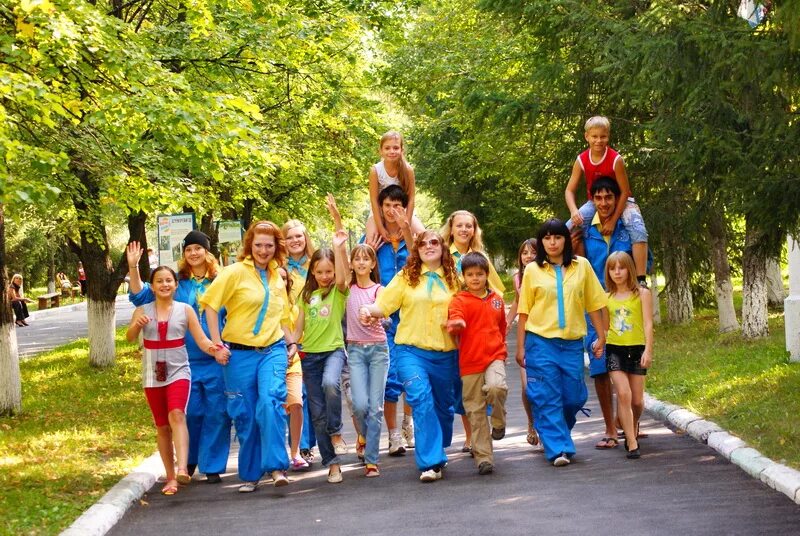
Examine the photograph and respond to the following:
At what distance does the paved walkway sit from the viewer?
31.6 metres

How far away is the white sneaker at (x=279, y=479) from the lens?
895 cm

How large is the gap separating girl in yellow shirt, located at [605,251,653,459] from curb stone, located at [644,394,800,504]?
27.4 inches

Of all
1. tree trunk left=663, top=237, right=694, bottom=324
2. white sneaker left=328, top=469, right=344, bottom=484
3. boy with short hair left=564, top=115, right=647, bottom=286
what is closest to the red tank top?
boy with short hair left=564, top=115, right=647, bottom=286

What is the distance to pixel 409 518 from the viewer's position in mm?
7422

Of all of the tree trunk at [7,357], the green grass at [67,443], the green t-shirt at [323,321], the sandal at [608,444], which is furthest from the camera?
the tree trunk at [7,357]

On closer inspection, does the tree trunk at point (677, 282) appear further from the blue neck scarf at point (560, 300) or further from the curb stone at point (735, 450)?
the blue neck scarf at point (560, 300)

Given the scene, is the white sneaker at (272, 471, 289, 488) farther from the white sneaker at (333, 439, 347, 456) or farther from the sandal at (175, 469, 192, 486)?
the sandal at (175, 469, 192, 486)

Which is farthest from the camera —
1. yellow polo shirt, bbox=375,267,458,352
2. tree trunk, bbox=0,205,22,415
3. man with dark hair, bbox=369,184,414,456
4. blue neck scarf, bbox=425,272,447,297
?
tree trunk, bbox=0,205,22,415

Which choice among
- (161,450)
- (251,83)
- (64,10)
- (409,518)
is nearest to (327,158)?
(251,83)

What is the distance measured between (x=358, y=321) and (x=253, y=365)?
3.06ft

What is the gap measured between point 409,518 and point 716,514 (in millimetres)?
1905

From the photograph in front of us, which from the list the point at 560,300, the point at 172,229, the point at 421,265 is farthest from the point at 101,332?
the point at 560,300

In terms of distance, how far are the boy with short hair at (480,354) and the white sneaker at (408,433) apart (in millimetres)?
1791

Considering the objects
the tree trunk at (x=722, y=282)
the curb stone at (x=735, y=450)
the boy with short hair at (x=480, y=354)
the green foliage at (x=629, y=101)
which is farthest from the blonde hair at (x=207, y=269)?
the tree trunk at (x=722, y=282)
